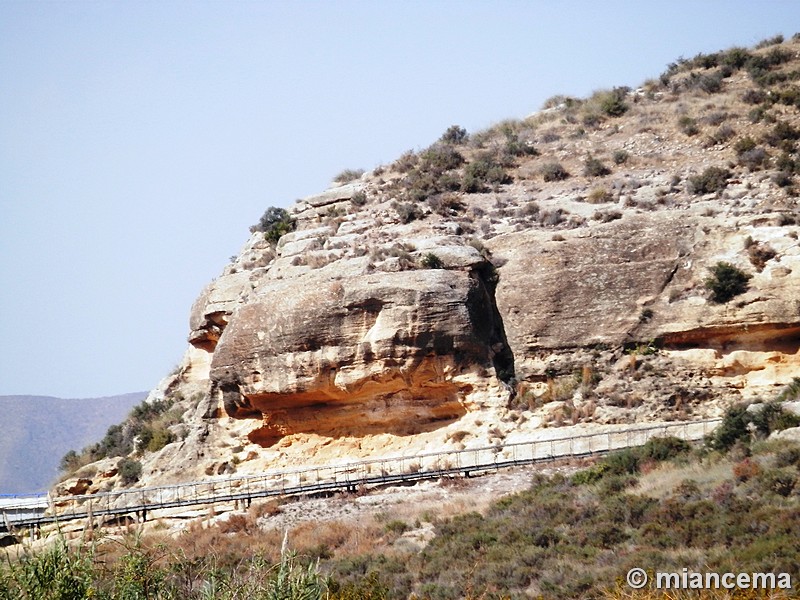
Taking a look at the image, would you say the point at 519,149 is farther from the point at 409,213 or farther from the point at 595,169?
the point at 409,213

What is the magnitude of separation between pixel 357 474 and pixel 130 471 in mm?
8053

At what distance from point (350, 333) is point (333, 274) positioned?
2.28m

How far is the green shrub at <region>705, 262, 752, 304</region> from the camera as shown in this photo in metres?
25.9

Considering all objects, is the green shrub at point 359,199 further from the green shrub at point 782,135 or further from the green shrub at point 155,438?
the green shrub at point 782,135

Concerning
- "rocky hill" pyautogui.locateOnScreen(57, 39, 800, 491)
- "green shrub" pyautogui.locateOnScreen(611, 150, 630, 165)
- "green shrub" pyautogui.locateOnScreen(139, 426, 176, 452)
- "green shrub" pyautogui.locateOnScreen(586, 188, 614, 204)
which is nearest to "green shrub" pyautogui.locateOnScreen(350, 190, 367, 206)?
"rocky hill" pyautogui.locateOnScreen(57, 39, 800, 491)

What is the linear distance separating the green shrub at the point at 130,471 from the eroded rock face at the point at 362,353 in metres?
3.54

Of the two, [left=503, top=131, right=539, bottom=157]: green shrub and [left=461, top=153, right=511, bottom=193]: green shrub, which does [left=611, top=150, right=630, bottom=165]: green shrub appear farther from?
[left=503, top=131, right=539, bottom=157]: green shrub

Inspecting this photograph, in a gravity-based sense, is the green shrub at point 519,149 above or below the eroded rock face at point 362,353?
above

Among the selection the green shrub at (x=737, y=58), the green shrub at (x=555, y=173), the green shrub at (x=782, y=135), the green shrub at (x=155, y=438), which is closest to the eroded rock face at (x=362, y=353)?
the green shrub at (x=155, y=438)

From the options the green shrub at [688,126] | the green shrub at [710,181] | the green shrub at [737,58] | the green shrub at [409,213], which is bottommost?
the green shrub at [710,181]

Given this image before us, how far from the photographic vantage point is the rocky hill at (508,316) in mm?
Result: 26141

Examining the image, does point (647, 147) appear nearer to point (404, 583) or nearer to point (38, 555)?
point (404, 583)

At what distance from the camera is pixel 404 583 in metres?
17.2

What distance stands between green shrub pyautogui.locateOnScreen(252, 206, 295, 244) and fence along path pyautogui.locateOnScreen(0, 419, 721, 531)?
35.5ft
